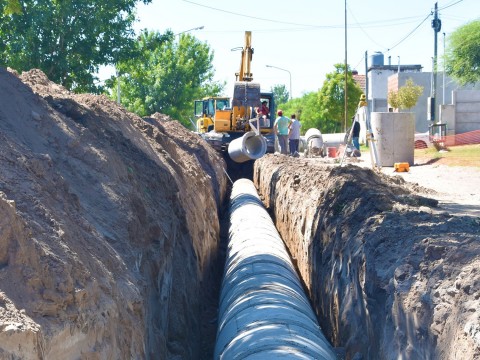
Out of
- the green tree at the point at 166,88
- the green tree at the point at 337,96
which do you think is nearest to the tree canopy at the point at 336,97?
the green tree at the point at 337,96

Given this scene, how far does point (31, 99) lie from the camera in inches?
289

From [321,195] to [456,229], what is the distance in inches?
141

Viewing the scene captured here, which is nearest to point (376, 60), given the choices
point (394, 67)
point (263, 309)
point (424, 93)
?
point (394, 67)

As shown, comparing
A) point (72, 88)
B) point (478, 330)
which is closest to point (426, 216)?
point (478, 330)

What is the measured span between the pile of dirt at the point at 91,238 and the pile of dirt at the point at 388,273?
157 cm

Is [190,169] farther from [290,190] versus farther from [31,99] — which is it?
[31,99]

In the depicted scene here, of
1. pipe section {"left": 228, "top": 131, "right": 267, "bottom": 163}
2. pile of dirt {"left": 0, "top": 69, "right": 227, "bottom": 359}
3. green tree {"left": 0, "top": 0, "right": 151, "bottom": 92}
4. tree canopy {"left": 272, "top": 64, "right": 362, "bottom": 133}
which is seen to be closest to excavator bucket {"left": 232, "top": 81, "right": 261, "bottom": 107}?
pipe section {"left": 228, "top": 131, "right": 267, "bottom": 163}

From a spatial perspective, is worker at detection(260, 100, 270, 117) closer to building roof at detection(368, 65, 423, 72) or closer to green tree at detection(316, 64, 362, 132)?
green tree at detection(316, 64, 362, 132)

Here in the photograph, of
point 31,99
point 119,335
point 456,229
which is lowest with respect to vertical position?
point 119,335

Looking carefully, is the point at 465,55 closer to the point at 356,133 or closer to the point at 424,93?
the point at 356,133

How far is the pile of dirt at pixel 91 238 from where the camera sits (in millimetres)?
4016

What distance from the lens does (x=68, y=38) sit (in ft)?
52.6

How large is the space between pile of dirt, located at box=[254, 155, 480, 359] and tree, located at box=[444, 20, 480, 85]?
2590cm

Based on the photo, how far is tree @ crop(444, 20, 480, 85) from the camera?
34.3m
